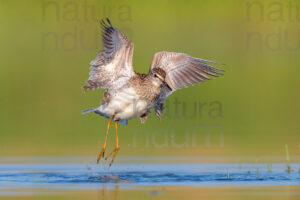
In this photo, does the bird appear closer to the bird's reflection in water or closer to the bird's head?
the bird's head

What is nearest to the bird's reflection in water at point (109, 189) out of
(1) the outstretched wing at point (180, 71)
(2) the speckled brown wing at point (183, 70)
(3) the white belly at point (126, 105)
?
(3) the white belly at point (126, 105)

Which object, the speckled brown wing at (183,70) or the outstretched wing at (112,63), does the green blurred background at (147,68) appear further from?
the outstretched wing at (112,63)

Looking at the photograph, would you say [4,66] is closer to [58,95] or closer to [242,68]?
[58,95]

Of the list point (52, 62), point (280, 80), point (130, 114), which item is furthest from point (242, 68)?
point (130, 114)

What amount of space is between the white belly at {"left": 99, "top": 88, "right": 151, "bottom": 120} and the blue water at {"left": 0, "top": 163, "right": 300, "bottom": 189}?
29.2 inches

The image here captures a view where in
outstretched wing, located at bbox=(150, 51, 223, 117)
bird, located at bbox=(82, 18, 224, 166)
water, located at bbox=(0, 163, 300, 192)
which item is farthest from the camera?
outstretched wing, located at bbox=(150, 51, 223, 117)

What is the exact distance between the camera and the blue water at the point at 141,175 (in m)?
10.4

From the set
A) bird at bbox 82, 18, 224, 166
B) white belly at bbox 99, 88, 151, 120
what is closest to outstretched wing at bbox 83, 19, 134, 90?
bird at bbox 82, 18, 224, 166

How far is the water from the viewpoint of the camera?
1041 cm

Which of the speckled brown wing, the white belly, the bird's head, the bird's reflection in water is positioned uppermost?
the speckled brown wing

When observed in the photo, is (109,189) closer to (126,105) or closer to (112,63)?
(126,105)

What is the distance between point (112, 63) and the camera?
12.0 m

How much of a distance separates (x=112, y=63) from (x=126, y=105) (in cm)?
64

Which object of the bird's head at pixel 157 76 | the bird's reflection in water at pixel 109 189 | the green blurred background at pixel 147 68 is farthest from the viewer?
the green blurred background at pixel 147 68
